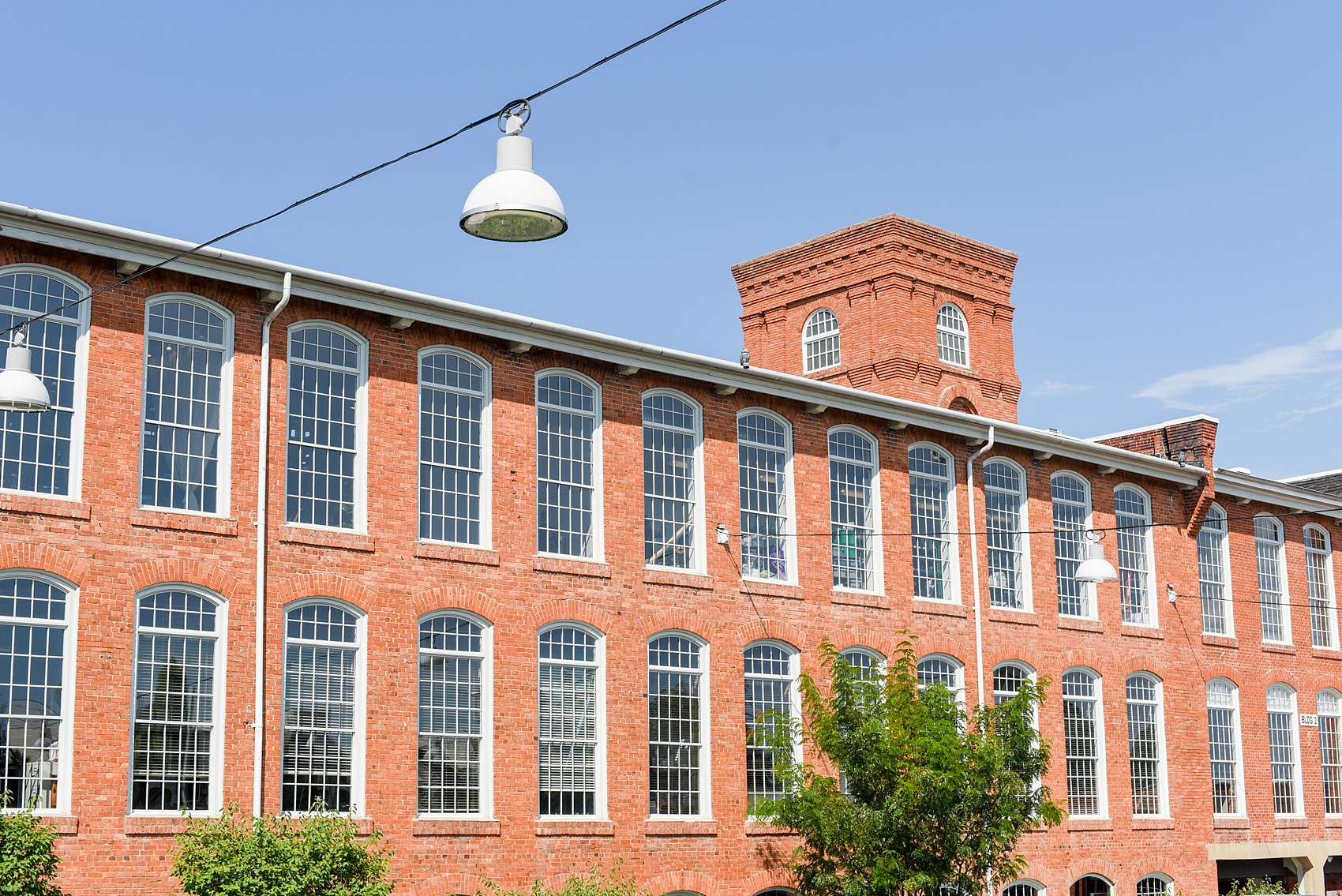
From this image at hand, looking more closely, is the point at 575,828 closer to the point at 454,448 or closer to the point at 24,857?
the point at 454,448

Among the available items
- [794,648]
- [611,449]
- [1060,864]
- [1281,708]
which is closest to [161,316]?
[611,449]

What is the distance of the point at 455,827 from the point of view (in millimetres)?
21906

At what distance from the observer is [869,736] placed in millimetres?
23781

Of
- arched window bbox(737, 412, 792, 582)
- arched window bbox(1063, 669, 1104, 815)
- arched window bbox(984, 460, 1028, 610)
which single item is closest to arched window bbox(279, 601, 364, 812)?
arched window bbox(737, 412, 792, 582)

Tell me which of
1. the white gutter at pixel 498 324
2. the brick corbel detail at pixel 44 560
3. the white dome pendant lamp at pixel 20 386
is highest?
the white gutter at pixel 498 324

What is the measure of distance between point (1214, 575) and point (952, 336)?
913 cm

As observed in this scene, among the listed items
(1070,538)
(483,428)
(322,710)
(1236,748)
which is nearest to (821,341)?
(1070,538)

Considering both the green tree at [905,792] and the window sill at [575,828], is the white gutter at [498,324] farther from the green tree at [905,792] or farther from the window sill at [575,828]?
the window sill at [575,828]

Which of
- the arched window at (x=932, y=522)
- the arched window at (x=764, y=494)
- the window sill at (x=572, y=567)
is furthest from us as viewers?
the arched window at (x=932, y=522)

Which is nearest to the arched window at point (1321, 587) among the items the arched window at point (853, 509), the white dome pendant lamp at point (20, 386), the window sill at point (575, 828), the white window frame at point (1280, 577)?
the white window frame at point (1280, 577)

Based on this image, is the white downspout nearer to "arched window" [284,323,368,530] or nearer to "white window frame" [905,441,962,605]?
"arched window" [284,323,368,530]

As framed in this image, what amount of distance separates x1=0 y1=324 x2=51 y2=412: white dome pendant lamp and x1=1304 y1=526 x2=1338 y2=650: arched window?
29231mm

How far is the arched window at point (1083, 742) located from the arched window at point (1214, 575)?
4.26 meters

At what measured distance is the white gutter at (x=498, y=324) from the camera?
19.8 metres
